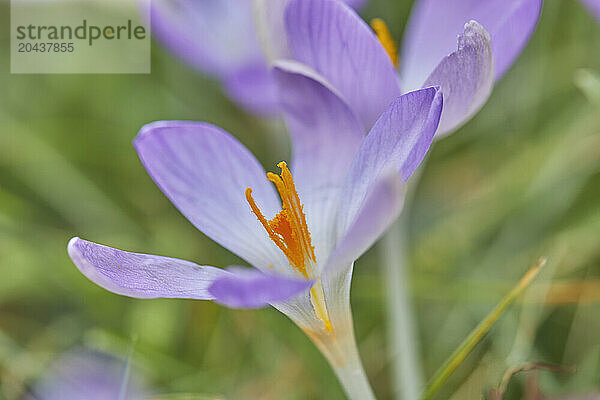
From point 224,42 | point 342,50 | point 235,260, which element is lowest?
point 235,260

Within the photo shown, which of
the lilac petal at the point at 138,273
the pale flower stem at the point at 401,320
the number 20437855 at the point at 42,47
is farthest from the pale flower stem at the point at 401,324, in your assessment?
the number 20437855 at the point at 42,47

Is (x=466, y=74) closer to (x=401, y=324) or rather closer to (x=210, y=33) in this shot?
(x=401, y=324)

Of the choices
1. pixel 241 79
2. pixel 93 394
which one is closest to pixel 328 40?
pixel 241 79

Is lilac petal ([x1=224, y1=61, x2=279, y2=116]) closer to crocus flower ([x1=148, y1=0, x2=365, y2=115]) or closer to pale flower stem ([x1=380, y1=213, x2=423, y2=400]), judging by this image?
crocus flower ([x1=148, y1=0, x2=365, y2=115])

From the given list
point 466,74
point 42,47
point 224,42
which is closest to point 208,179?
point 466,74

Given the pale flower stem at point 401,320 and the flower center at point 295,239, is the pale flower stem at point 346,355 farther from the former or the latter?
the pale flower stem at point 401,320

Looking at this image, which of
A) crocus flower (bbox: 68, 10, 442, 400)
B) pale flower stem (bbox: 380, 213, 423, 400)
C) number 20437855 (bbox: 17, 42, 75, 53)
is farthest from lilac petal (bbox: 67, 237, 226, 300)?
number 20437855 (bbox: 17, 42, 75, 53)
